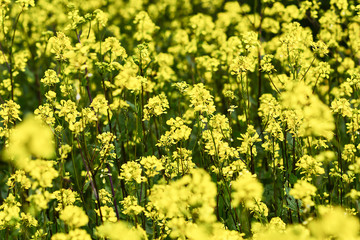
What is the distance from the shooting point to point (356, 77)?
128 inches

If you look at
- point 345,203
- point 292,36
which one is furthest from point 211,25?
point 345,203

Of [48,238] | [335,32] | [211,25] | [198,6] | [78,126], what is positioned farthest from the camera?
[198,6]

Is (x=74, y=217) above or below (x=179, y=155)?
below

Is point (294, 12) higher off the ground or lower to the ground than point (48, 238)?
higher

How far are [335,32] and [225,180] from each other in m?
3.23

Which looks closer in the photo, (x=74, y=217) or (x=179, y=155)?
(x=74, y=217)

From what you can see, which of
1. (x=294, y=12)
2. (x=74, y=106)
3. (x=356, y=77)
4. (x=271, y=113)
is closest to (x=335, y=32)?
(x=294, y=12)

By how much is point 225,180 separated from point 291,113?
2.25ft

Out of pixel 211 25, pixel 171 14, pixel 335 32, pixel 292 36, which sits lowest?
pixel 292 36

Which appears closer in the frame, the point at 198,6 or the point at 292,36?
the point at 292,36

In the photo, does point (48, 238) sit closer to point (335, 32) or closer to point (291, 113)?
point (291, 113)

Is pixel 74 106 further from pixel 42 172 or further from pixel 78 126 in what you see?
pixel 42 172

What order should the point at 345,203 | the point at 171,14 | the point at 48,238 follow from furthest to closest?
the point at 171,14, the point at 345,203, the point at 48,238

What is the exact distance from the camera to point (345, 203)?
311 centimetres
